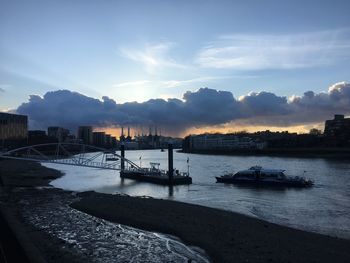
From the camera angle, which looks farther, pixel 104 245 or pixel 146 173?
pixel 146 173

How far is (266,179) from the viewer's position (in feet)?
209

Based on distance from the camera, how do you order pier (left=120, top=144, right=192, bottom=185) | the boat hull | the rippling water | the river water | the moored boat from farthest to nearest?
pier (left=120, top=144, right=192, bottom=185) → the moored boat → the boat hull → the river water → the rippling water

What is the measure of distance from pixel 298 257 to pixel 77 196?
33.0 m

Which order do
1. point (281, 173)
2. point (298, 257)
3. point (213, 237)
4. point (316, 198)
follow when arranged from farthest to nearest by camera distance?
1. point (281, 173)
2. point (316, 198)
3. point (213, 237)
4. point (298, 257)

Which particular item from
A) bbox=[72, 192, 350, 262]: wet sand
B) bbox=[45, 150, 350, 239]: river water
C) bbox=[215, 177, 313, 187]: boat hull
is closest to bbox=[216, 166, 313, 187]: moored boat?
bbox=[215, 177, 313, 187]: boat hull

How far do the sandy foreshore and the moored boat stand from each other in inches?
1043

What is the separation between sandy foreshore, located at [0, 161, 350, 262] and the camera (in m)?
20.8

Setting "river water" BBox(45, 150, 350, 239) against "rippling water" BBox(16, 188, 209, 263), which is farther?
"river water" BBox(45, 150, 350, 239)

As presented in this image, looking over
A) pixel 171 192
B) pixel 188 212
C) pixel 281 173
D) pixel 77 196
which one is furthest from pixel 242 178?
pixel 188 212

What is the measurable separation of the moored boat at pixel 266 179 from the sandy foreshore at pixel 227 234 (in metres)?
26.5

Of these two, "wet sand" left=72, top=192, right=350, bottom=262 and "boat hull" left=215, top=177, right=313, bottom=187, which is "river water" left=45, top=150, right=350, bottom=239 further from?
"wet sand" left=72, top=192, right=350, bottom=262

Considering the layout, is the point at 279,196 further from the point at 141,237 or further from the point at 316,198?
the point at 141,237

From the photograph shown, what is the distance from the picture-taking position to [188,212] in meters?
34.5

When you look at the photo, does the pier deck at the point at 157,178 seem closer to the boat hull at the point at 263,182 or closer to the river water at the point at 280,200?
the river water at the point at 280,200
